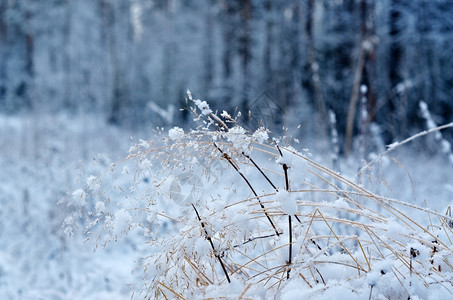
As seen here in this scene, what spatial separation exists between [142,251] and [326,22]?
1317cm

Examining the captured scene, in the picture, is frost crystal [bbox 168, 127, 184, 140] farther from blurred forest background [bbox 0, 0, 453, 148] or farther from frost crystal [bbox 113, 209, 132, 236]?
blurred forest background [bbox 0, 0, 453, 148]

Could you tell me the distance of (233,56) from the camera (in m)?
18.2

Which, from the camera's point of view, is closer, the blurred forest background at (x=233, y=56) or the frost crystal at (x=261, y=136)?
the frost crystal at (x=261, y=136)

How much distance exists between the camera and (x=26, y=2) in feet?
64.4

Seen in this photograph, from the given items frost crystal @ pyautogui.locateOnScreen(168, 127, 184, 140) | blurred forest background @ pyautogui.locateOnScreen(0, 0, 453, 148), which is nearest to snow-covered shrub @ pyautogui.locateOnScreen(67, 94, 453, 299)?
frost crystal @ pyautogui.locateOnScreen(168, 127, 184, 140)

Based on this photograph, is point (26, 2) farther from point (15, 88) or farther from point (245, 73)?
point (245, 73)

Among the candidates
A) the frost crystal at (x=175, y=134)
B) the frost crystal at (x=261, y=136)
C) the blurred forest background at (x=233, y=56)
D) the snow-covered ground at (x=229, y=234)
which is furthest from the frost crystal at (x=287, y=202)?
the blurred forest background at (x=233, y=56)

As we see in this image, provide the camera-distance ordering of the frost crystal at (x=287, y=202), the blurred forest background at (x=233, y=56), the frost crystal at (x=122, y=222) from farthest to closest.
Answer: the blurred forest background at (x=233, y=56) → the frost crystal at (x=122, y=222) → the frost crystal at (x=287, y=202)

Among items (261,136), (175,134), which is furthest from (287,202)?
(175,134)

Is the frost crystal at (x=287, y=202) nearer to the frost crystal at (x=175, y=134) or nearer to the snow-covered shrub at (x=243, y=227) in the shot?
the snow-covered shrub at (x=243, y=227)

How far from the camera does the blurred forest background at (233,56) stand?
33.6ft

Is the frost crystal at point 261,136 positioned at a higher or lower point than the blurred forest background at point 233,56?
lower

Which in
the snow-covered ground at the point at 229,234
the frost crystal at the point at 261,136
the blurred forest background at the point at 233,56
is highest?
the blurred forest background at the point at 233,56

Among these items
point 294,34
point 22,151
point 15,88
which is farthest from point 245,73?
point 15,88
